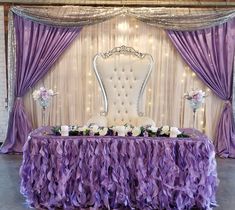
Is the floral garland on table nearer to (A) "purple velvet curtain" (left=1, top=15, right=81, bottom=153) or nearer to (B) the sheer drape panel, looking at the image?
(A) "purple velvet curtain" (left=1, top=15, right=81, bottom=153)

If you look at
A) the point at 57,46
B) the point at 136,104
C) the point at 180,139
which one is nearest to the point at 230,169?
the point at 136,104

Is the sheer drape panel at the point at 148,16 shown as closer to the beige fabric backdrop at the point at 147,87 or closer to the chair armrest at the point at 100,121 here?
the beige fabric backdrop at the point at 147,87

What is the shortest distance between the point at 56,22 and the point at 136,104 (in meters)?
1.83

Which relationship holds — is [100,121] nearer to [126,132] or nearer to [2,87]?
[126,132]

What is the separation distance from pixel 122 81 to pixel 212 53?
1617mm

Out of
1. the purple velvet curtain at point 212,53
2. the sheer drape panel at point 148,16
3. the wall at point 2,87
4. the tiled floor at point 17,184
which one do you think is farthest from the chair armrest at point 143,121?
the wall at point 2,87

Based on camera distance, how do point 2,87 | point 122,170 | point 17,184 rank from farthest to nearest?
point 2,87 → point 17,184 → point 122,170

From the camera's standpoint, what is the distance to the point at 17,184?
3.80 meters

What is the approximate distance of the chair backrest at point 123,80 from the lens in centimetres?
441

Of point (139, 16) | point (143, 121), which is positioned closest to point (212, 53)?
point (139, 16)

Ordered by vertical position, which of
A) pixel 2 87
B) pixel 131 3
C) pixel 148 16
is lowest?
pixel 2 87

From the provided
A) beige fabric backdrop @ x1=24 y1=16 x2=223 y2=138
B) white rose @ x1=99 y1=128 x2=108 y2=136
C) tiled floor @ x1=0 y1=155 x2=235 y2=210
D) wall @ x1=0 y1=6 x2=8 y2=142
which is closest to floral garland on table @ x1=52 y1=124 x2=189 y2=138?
white rose @ x1=99 y1=128 x2=108 y2=136

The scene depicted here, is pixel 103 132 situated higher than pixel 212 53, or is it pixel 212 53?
pixel 212 53

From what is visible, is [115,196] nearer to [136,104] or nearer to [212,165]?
[212,165]
